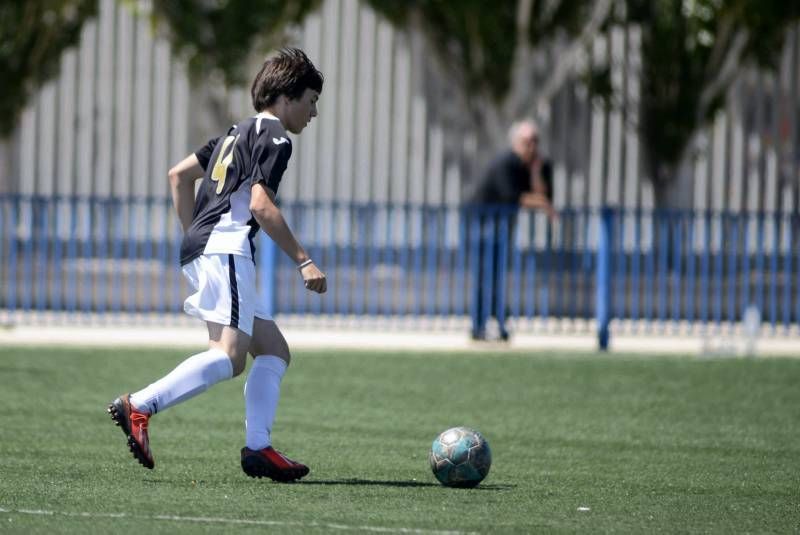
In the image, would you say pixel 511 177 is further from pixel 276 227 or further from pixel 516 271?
pixel 276 227

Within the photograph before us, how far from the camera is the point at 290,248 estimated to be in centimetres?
679

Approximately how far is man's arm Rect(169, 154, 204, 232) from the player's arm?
0.58m

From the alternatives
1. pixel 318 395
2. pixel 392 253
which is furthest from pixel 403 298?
pixel 318 395

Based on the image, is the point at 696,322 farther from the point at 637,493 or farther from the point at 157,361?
the point at 637,493

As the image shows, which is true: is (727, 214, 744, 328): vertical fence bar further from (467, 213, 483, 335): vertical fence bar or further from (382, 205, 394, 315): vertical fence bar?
(382, 205, 394, 315): vertical fence bar

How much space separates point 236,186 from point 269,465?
119 cm

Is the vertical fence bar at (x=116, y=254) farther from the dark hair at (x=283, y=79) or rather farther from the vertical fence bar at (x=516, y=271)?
the dark hair at (x=283, y=79)

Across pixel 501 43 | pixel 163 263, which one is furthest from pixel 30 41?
pixel 163 263

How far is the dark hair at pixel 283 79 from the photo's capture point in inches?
279

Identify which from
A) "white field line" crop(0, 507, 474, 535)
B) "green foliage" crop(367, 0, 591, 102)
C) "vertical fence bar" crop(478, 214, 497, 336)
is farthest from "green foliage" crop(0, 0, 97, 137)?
"white field line" crop(0, 507, 474, 535)

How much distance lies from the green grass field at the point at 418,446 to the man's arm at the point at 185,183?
3.84 ft

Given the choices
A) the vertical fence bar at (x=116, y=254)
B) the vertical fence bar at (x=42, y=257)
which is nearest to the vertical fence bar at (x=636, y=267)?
the vertical fence bar at (x=116, y=254)

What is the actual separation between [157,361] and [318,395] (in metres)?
2.54

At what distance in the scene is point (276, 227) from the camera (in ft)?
22.2
